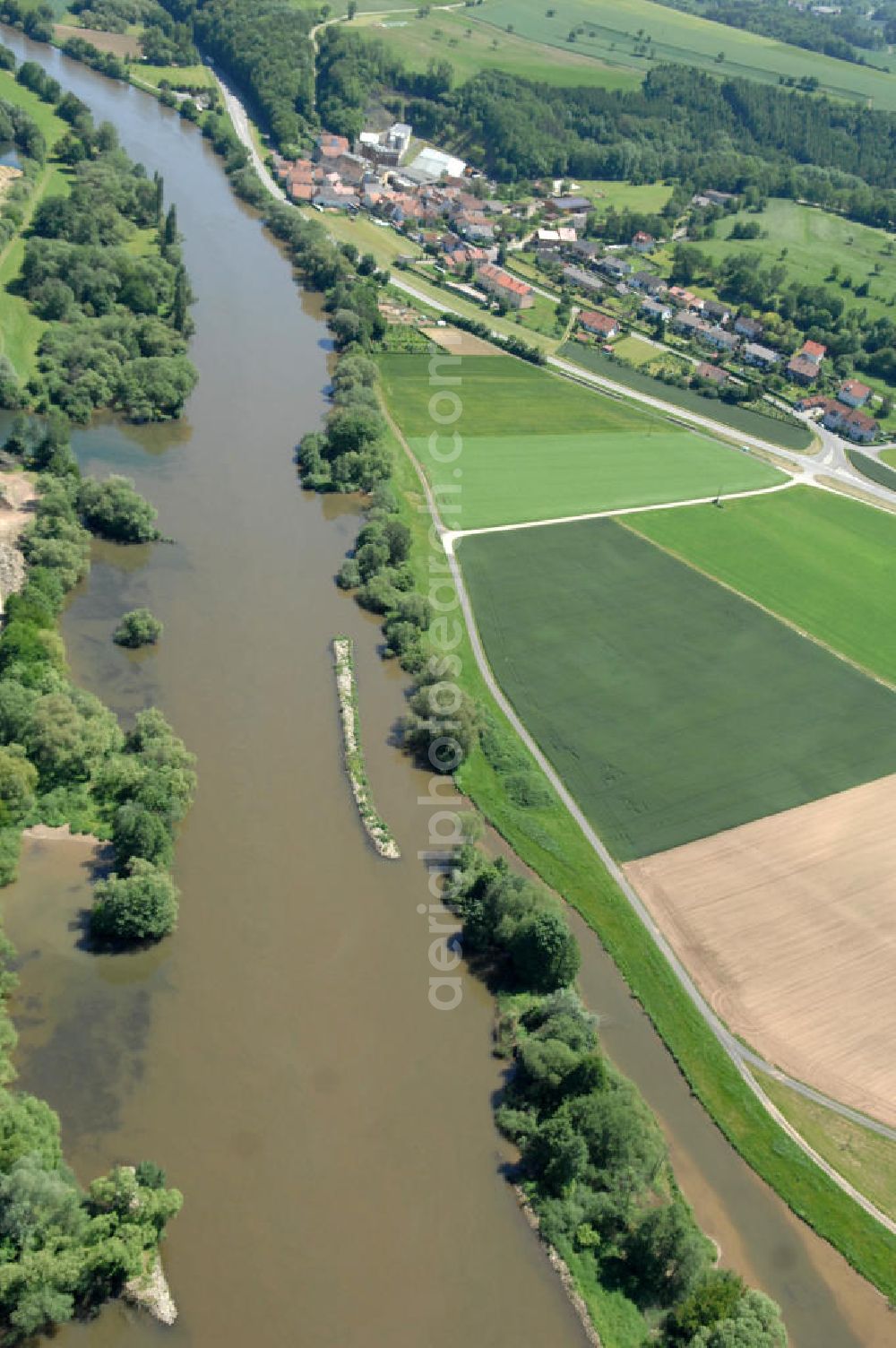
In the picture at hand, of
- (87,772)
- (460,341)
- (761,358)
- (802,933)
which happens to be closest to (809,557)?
(802,933)

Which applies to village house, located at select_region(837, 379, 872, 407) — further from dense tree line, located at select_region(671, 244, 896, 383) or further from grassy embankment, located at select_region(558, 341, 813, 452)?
grassy embankment, located at select_region(558, 341, 813, 452)

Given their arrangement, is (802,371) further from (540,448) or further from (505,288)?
(540,448)

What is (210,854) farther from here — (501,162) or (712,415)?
(501,162)

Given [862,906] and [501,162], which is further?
[501,162]

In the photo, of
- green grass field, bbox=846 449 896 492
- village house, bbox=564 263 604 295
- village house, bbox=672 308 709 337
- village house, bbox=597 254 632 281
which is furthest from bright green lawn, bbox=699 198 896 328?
green grass field, bbox=846 449 896 492

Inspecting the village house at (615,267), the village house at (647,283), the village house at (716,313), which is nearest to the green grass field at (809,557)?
the village house at (716,313)

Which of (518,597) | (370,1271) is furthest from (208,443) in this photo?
(370,1271)
